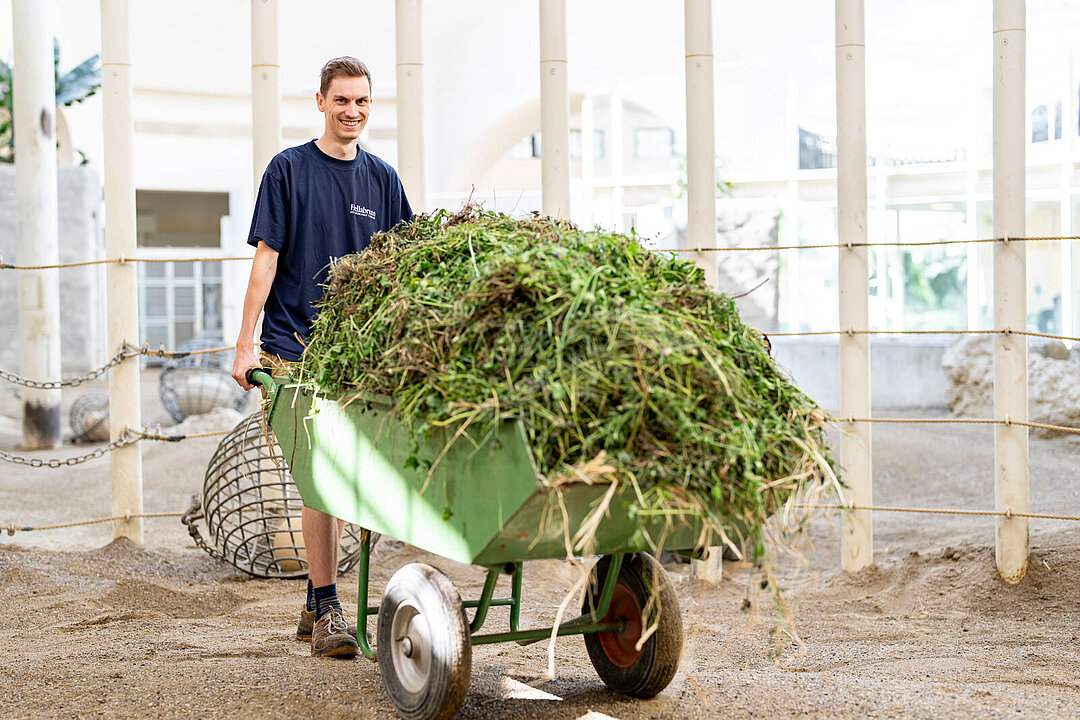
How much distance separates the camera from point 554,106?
4.38 m

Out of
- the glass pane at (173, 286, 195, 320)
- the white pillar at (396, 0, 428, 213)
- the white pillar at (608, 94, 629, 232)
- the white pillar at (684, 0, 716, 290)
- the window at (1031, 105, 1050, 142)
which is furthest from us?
the glass pane at (173, 286, 195, 320)

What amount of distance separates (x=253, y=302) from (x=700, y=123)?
2.08 metres

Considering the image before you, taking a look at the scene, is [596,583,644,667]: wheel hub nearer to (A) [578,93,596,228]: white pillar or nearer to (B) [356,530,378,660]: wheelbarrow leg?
(B) [356,530,378,660]: wheelbarrow leg

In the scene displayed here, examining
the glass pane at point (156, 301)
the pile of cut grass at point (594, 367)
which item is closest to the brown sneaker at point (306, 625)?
the pile of cut grass at point (594, 367)

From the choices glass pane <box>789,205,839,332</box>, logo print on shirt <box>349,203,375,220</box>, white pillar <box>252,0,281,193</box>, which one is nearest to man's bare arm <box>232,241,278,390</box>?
logo print on shirt <box>349,203,375,220</box>

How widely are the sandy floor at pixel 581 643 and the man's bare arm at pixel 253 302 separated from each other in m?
0.78

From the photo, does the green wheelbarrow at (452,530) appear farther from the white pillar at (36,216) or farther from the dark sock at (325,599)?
the white pillar at (36,216)

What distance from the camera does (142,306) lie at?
708 inches

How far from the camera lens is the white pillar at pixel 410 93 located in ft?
14.9

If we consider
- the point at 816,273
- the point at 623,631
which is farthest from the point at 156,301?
the point at 623,631

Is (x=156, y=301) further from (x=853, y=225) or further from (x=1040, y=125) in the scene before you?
(x=853, y=225)

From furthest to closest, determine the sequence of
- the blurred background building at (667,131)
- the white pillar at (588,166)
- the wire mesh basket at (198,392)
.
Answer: the white pillar at (588,166)
the blurred background building at (667,131)
the wire mesh basket at (198,392)

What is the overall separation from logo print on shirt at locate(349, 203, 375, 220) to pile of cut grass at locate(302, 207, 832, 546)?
0.76 meters

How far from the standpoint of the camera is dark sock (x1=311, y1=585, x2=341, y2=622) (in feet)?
9.77
